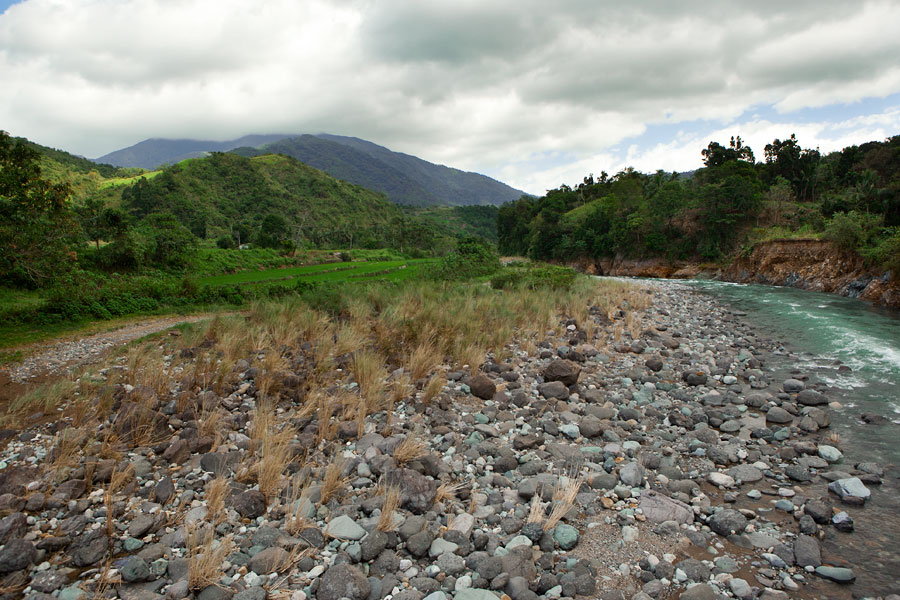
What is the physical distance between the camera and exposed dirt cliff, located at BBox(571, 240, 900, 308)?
68.7 feet

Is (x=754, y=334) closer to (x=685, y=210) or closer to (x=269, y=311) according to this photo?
(x=269, y=311)

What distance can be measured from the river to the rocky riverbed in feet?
0.53

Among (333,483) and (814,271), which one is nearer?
(333,483)

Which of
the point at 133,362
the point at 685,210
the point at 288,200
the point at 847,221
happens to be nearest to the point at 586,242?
the point at 685,210

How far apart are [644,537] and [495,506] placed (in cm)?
148

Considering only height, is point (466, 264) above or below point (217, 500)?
above

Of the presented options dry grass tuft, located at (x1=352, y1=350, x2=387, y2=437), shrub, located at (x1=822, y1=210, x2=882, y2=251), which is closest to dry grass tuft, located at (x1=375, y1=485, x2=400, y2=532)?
dry grass tuft, located at (x1=352, y1=350, x2=387, y2=437)

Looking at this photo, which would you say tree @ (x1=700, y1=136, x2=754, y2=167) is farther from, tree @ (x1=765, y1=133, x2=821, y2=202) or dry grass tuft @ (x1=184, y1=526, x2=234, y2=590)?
dry grass tuft @ (x1=184, y1=526, x2=234, y2=590)

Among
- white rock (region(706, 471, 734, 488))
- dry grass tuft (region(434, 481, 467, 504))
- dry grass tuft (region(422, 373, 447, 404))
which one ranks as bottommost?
white rock (region(706, 471, 734, 488))

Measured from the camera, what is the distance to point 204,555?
10.8 ft

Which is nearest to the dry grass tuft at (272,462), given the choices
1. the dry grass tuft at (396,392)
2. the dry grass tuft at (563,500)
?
the dry grass tuft at (396,392)

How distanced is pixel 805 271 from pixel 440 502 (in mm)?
34004

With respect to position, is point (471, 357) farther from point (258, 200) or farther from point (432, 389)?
point (258, 200)

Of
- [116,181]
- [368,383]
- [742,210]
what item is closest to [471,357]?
[368,383]
